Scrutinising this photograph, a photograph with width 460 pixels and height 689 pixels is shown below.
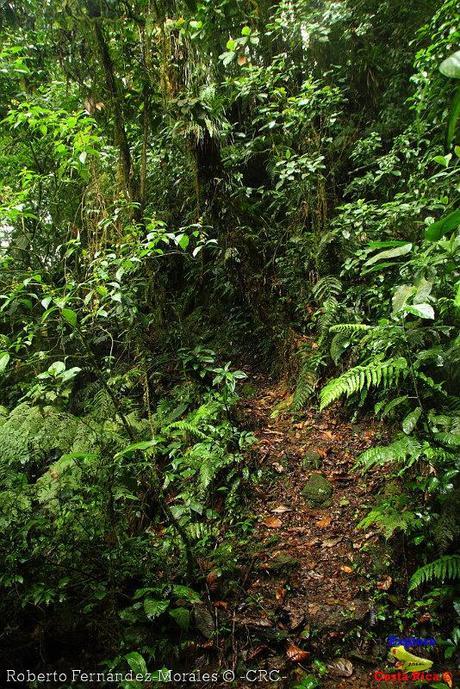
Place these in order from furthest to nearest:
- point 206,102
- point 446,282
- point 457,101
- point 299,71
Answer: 1. point 299,71
2. point 206,102
3. point 446,282
4. point 457,101

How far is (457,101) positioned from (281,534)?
3403 mm

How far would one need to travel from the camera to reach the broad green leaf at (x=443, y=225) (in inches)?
39.1

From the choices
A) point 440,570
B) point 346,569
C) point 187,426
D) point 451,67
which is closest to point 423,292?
point 451,67

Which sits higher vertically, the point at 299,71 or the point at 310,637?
the point at 299,71

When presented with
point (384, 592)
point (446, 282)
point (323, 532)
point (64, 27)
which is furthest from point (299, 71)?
point (384, 592)

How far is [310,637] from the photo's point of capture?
8.64 feet

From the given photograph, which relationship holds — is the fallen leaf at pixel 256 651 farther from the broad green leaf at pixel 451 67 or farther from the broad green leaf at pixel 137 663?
the broad green leaf at pixel 451 67

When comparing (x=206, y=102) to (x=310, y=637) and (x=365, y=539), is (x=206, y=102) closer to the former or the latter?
(x=365, y=539)

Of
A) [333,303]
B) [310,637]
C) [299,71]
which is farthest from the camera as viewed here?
[299,71]

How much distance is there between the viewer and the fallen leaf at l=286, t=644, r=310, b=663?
99.0 inches

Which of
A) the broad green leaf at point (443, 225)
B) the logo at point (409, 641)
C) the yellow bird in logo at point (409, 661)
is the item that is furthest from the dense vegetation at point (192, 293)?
the yellow bird in logo at point (409, 661)

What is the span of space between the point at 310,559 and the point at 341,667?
0.81 metres

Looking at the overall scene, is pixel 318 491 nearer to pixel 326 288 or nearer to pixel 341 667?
pixel 341 667

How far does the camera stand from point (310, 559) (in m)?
3.23
